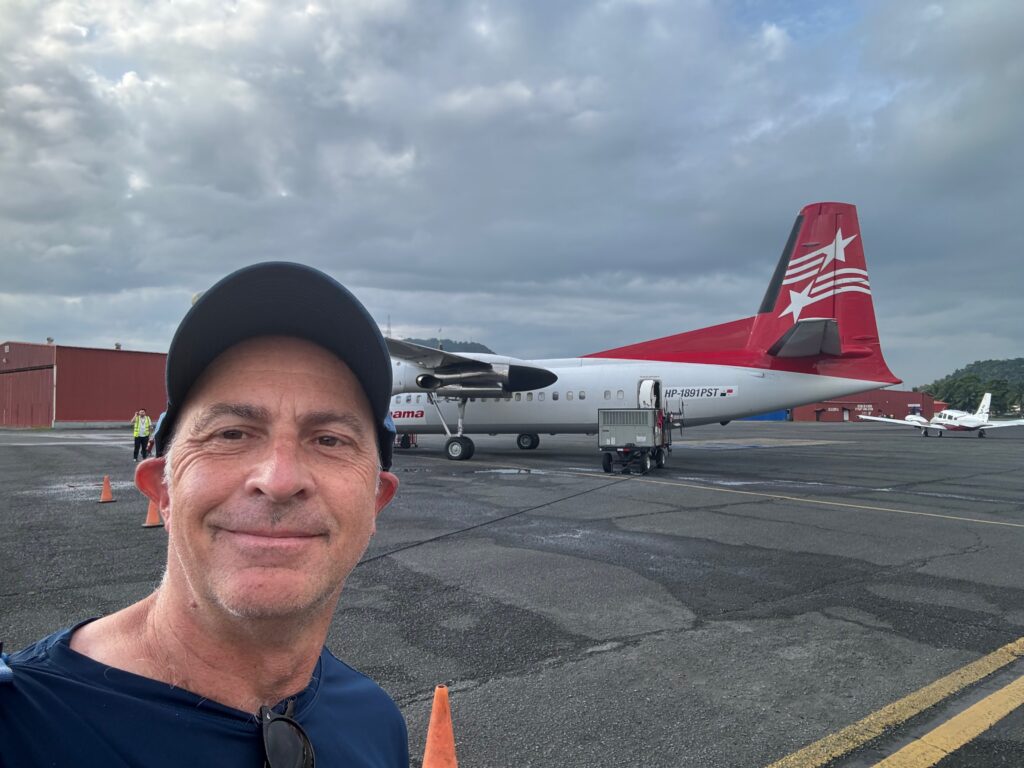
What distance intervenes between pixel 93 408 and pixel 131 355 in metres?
4.60

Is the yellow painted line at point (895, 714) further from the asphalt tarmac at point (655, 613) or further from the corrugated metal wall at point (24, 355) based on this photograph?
the corrugated metal wall at point (24, 355)

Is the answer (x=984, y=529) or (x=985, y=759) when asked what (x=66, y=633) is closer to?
(x=985, y=759)

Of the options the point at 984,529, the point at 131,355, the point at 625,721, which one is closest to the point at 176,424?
the point at 625,721

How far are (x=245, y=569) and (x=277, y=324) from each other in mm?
525

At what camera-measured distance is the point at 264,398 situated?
1329mm

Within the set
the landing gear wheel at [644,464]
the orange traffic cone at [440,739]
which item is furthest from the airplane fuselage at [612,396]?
the orange traffic cone at [440,739]

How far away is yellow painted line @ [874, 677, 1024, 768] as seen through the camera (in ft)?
11.0

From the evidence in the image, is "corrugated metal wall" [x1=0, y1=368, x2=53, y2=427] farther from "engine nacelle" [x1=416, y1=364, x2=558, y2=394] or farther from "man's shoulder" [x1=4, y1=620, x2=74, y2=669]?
"man's shoulder" [x1=4, y1=620, x2=74, y2=669]

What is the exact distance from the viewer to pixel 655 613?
5.70 meters

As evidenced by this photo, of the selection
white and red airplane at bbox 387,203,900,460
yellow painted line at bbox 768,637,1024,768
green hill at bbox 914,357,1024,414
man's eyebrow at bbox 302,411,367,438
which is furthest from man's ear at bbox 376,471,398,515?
green hill at bbox 914,357,1024,414

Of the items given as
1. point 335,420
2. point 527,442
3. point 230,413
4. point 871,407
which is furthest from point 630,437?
point 871,407

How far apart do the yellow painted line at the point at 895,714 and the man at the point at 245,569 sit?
2.88 metres

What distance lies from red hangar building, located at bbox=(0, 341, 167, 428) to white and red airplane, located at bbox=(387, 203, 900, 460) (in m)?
A: 31.0

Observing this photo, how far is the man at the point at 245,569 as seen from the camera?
1.01 meters
